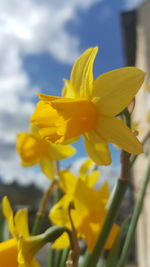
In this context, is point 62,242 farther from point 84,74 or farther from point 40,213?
point 84,74

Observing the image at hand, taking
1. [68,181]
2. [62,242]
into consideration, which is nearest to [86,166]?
[68,181]

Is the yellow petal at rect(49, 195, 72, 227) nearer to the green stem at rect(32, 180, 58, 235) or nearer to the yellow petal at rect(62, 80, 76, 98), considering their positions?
the green stem at rect(32, 180, 58, 235)

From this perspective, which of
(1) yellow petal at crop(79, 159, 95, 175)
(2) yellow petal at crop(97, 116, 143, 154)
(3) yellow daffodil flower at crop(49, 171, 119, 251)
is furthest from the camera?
(1) yellow petal at crop(79, 159, 95, 175)

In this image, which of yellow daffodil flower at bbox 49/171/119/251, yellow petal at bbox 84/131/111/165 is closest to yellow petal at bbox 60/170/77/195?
yellow daffodil flower at bbox 49/171/119/251

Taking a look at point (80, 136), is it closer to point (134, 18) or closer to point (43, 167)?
point (43, 167)

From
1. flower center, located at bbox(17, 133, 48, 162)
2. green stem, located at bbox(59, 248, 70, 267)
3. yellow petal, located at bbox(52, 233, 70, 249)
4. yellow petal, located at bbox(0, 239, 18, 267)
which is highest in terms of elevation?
flower center, located at bbox(17, 133, 48, 162)

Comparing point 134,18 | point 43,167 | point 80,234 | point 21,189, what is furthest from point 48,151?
point 21,189

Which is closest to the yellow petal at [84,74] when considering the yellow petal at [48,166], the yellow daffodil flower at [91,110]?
the yellow daffodil flower at [91,110]

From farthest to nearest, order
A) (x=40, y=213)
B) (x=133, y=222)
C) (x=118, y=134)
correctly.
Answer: (x=40, y=213), (x=133, y=222), (x=118, y=134)
